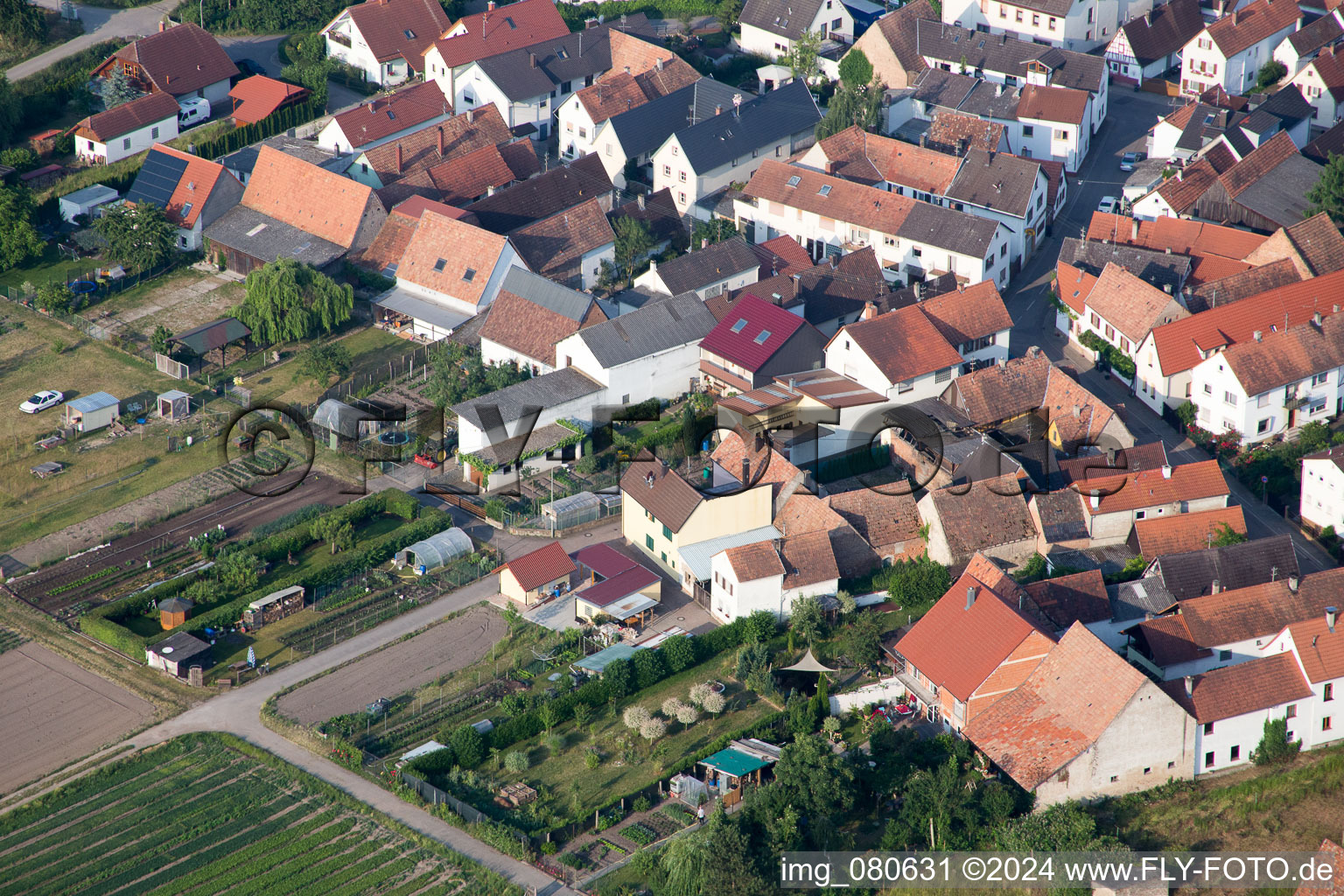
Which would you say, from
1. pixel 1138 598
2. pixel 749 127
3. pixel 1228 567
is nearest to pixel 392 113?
pixel 749 127

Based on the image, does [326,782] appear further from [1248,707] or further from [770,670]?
[1248,707]

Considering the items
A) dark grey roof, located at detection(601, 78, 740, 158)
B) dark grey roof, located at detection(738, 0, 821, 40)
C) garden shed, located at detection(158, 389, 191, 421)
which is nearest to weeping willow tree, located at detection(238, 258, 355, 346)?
garden shed, located at detection(158, 389, 191, 421)

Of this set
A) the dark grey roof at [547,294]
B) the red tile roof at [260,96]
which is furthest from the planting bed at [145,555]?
the red tile roof at [260,96]

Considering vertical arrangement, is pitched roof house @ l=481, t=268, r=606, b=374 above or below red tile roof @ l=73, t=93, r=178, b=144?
below

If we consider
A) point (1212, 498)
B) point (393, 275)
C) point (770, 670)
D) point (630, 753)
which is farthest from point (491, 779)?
point (393, 275)

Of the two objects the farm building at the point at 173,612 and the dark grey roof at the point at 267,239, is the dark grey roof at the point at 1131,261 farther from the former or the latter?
the farm building at the point at 173,612

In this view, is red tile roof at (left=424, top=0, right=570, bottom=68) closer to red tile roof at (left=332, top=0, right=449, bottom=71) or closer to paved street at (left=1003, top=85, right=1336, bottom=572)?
red tile roof at (left=332, top=0, right=449, bottom=71)
